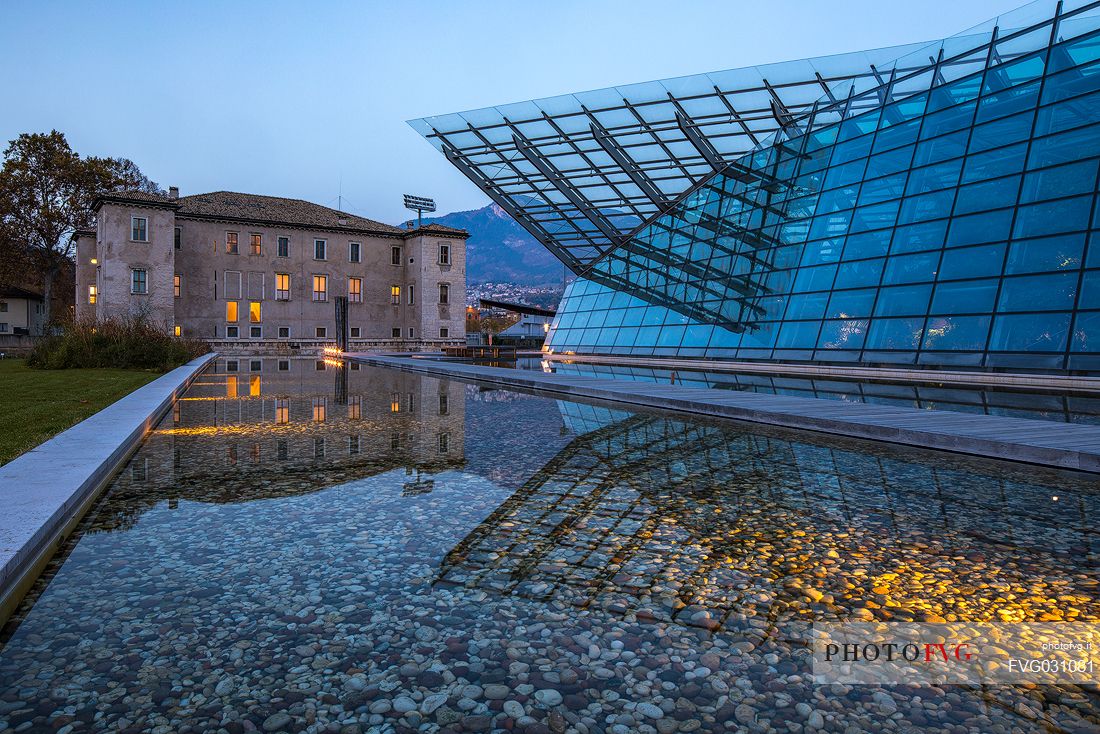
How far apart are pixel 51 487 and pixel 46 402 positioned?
372 inches

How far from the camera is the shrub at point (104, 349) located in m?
25.8

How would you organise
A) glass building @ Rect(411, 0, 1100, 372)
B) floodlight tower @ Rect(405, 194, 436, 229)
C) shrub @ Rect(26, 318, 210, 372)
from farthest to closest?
floodlight tower @ Rect(405, 194, 436, 229), shrub @ Rect(26, 318, 210, 372), glass building @ Rect(411, 0, 1100, 372)

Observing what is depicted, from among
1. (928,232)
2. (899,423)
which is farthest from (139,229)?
(899,423)

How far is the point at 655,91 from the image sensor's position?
28.1 metres

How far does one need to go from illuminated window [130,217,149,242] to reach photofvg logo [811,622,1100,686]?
58.0 meters

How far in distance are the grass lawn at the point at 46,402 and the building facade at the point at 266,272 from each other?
1322 inches

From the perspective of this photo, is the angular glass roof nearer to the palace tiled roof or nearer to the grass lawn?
the grass lawn

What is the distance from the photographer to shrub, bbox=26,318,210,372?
1016 inches

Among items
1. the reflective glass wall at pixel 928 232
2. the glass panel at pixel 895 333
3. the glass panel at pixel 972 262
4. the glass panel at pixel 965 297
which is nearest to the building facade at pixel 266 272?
the reflective glass wall at pixel 928 232

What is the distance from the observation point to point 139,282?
51031mm

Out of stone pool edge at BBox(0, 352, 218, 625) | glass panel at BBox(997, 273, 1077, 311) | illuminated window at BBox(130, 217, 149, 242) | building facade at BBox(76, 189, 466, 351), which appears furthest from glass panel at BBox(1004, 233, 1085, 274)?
illuminated window at BBox(130, 217, 149, 242)

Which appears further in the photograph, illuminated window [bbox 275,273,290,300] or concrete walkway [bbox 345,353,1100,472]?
illuminated window [bbox 275,273,290,300]

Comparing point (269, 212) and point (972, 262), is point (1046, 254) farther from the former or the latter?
point (269, 212)

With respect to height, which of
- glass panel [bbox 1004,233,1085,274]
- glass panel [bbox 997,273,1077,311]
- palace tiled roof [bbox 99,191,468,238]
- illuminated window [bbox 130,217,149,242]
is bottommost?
glass panel [bbox 997,273,1077,311]
